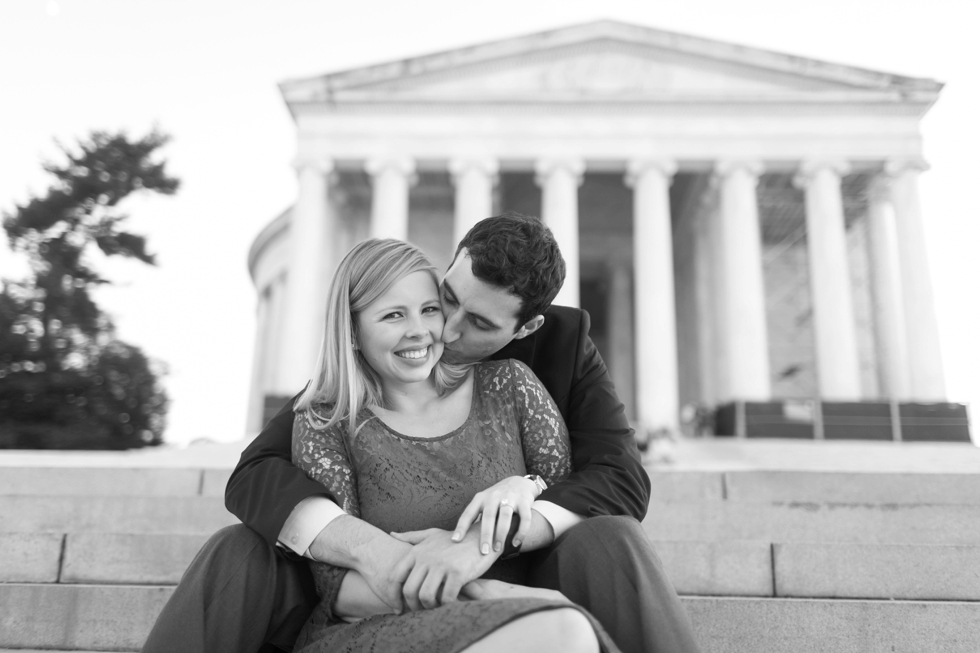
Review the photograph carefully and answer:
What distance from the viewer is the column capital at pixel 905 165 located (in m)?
37.6

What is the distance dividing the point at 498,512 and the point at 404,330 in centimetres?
121

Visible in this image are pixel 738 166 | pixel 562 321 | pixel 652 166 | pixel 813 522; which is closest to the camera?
pixel 562 321

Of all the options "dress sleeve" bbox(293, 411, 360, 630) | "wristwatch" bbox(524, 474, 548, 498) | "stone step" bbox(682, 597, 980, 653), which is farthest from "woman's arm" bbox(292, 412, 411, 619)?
"stone step" bbox(682, 597, 980, 653)

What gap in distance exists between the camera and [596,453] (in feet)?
15.7

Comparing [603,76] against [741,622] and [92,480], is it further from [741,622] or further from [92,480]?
[741,622]

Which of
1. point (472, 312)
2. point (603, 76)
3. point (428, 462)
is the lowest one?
point (428, 462)

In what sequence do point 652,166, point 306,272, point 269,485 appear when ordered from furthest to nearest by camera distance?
1. point 652,166
2. point 306,272
3. point 269,485

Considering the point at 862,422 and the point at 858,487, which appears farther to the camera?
the point at 862,422

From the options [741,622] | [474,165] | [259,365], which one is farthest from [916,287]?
[259,365]

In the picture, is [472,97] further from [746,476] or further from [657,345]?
[746,476]

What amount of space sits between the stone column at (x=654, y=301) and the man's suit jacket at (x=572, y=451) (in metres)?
29.7

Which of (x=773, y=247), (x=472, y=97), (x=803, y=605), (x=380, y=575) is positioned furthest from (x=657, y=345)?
(x=380, y=575)

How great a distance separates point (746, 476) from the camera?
35.7 ft

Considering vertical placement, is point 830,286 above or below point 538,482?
above
